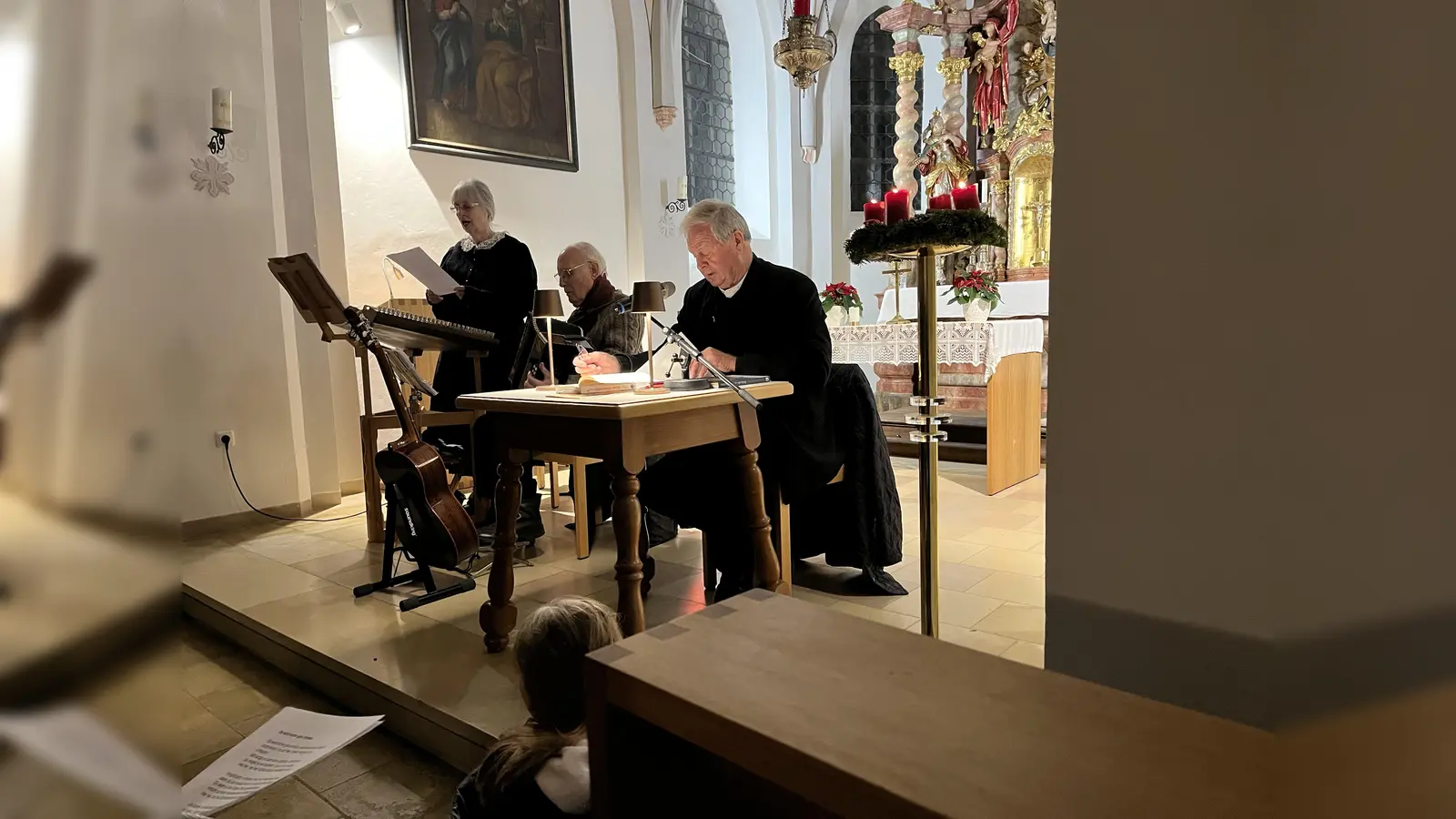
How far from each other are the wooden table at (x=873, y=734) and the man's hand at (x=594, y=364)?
1715 mm

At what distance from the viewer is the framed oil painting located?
18.2ft

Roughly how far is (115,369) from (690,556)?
337cm

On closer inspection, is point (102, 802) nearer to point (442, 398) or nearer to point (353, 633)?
point (353, 633)

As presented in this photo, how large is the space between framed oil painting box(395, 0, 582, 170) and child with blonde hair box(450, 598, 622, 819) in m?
4.80

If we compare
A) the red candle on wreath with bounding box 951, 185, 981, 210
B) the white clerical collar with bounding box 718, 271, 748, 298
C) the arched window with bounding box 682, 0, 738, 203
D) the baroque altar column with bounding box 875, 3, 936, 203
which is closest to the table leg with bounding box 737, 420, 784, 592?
the white clerical collar with bounding box 718, 271, 748, 298

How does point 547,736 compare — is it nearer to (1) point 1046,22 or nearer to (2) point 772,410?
(2) point 772,410

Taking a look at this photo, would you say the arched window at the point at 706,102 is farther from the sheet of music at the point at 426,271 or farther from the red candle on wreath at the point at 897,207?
the red candle on wreath at the point at 897,207

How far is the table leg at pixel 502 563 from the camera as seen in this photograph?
2365mm

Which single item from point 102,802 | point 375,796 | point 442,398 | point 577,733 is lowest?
point 375,796

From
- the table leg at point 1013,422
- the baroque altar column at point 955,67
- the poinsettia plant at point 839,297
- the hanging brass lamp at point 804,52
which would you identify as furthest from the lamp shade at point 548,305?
the baroque altar column at point 955,67

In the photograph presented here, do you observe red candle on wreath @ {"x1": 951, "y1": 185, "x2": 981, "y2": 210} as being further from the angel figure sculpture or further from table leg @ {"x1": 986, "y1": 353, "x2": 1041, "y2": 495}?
the angel figure sculpture

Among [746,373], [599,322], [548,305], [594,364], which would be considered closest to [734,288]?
[746,373]

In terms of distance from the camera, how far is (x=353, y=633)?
102 inches

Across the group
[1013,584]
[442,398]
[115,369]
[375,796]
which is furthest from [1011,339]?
[115,369]
